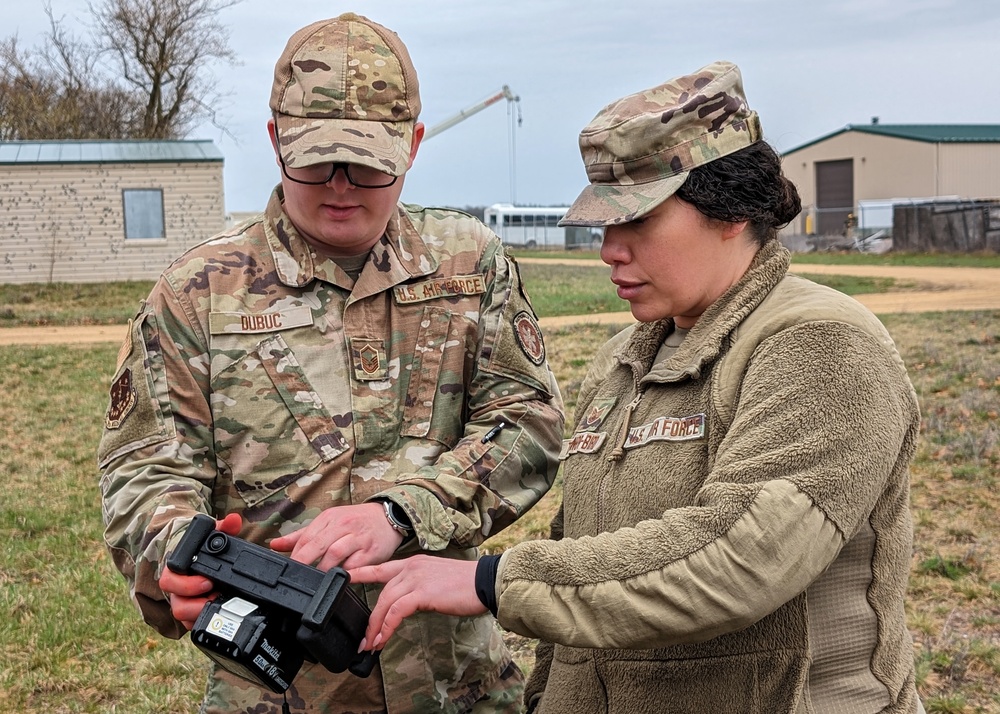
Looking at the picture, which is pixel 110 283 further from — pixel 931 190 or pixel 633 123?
pixel 931 190

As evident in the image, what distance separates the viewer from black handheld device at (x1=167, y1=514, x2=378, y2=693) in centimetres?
204

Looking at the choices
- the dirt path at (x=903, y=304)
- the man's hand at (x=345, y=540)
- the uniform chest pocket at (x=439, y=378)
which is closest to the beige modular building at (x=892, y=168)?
the dirt path at (x=903, y=304)

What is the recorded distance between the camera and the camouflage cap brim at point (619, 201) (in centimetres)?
217

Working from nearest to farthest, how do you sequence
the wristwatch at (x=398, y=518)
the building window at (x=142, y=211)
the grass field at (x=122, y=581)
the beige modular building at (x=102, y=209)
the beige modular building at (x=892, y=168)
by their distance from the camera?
1. the wristwatch at (x=398, y=518)
2. the grass field at (x=122, y=581)
3. the beige modular building at (x=102, y=209)
4. the building window at (x=142, y=211)
5. the beige modular building at (x=892, y=168)

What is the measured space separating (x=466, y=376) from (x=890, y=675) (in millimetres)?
1183

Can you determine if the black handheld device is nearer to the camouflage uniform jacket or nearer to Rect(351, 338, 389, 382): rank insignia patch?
the camouflage uniform jacket

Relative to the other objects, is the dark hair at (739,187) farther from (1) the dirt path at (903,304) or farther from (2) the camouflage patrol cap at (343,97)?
(1) the dirt path at (903,304)

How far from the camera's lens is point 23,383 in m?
12.5

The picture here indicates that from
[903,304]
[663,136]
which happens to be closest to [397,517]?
[663,136]

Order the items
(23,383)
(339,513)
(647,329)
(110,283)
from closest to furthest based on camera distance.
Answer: (339,513) → (647,329) → (23,383) → (110,283)

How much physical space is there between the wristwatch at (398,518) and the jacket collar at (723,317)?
59cm

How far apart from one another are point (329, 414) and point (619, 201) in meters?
0.87

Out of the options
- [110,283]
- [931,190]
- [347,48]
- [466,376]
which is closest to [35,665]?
[466,376]

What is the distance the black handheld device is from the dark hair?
101 centimetres
